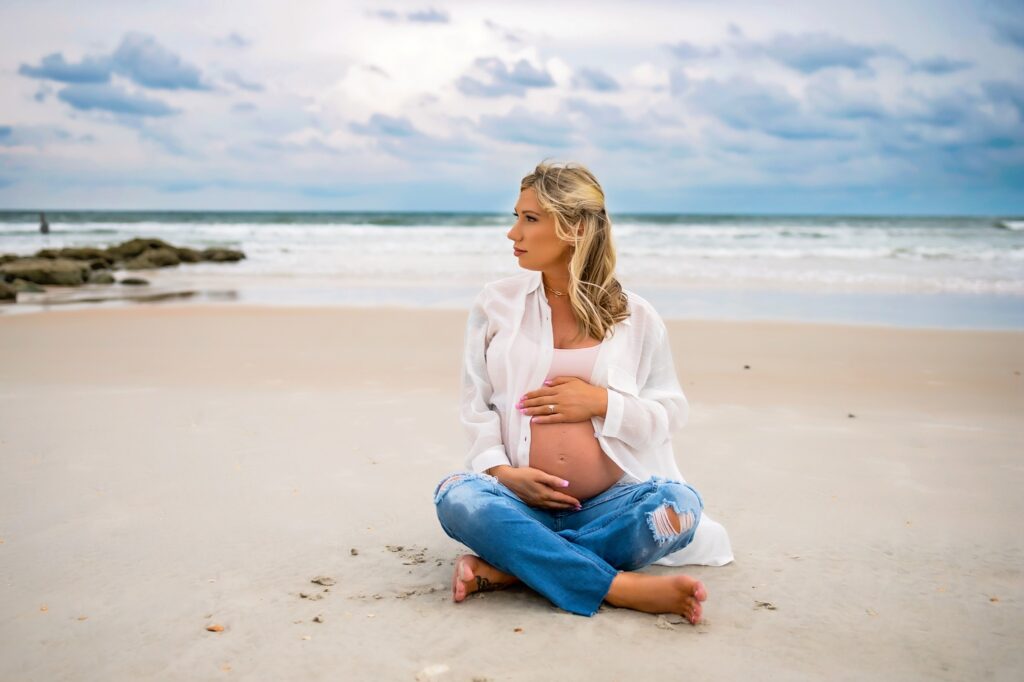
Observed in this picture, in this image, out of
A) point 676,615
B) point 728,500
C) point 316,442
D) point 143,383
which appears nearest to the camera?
point 676,615

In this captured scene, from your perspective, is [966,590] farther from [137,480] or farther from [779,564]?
[137,480]

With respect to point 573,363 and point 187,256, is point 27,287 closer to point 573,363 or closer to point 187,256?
point 187,256

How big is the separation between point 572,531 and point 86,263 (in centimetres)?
2014

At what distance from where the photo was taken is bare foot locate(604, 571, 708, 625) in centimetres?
296

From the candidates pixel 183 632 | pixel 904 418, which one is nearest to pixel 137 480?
pixel 183 632

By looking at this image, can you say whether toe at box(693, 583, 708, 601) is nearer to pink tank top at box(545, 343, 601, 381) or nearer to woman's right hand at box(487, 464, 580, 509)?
woman's right hand at box(487, 464, 580, 509)

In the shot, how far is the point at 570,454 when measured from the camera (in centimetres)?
333

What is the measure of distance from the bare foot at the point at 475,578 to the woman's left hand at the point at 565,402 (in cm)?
56

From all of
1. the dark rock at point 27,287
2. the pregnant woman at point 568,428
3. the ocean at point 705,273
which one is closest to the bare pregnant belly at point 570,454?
the pregnant woman at point 568,428

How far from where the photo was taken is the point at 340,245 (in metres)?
33.7

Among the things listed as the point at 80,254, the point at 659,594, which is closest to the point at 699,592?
the point at 659,594

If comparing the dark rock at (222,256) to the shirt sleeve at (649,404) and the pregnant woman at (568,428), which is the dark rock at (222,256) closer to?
the pregnant woman at (568,428)

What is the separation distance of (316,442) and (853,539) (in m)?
3.15

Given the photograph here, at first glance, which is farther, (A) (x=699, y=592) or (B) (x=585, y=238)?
(B) (x=585, y=238)
